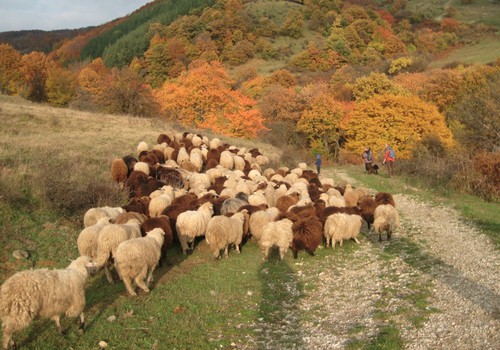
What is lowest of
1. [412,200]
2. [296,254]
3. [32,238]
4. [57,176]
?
[412,200]

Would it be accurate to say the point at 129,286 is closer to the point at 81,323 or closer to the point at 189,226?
the point at 81,323

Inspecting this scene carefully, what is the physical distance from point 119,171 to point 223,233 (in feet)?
27.5

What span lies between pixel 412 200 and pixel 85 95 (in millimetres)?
50256

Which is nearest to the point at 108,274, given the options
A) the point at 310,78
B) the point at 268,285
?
the point at 268,285

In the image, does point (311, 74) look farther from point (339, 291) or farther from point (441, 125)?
point (339, 291)

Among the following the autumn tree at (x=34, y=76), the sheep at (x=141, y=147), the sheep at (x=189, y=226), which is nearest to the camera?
the sheep at (x=189, y=226)

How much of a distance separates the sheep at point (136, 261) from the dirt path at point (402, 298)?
114 inches

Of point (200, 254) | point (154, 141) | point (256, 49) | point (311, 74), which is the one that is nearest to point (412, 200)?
point (200, 254)

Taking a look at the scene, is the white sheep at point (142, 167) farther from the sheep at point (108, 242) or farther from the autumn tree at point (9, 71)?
the autumn tree at point (9, 71)

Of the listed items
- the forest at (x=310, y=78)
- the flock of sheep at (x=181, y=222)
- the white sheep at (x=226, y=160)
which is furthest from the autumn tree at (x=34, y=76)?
the flock of sheep at (x=181, y=222)

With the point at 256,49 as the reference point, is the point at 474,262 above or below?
below

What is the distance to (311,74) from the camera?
88750mm

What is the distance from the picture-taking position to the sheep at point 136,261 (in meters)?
9.27

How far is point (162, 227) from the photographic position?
488 inches
